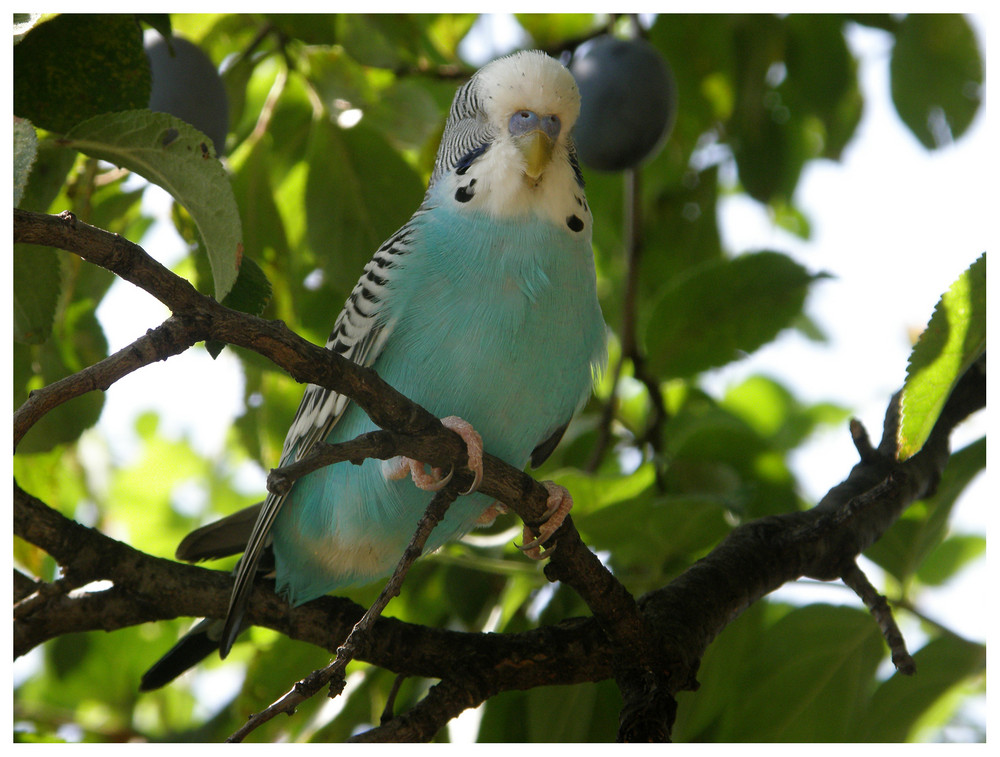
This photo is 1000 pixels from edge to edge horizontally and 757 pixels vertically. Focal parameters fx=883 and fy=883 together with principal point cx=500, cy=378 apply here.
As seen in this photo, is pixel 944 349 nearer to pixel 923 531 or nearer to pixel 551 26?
pixel 923 531

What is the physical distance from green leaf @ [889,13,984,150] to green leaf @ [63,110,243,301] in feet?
8.31

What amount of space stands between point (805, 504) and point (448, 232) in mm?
1535

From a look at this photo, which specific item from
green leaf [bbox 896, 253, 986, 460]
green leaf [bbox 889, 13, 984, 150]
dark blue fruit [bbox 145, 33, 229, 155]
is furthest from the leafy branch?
green leaf [bbox 889, 13, 984, 150]

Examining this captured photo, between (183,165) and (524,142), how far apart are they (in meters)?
0.87

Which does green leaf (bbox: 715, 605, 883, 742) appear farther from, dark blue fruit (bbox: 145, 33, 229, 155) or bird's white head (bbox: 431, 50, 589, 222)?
dark blue fruit (bbox: 145, 33, 229, 155)

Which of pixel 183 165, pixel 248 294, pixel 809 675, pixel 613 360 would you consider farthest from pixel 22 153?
pixel 613 360

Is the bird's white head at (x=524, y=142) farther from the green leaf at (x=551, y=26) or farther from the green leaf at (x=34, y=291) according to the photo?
the green leaf at (x=551, y=26)

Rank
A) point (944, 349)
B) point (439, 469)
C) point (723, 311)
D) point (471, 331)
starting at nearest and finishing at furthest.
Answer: point (944, 349)
point (439, 469)
point (471, 331)
point (723, 311)

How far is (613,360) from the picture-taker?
3895 mm

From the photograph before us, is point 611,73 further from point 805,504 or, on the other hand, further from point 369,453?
point 369,453

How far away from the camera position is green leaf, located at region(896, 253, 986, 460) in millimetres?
1566

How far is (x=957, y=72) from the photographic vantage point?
3092 mm

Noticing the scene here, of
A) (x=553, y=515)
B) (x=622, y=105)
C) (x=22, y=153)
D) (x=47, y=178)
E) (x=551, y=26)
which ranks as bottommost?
(x=553, y=515)

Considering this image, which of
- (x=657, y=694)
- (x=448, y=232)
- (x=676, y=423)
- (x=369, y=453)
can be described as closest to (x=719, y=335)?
(x=676, y=423)
